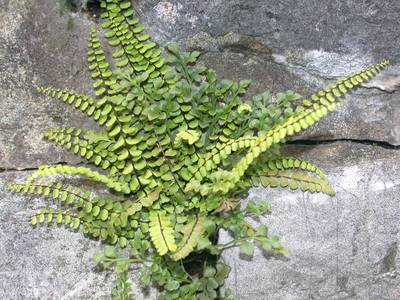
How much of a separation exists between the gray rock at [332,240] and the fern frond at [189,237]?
1.01 feet

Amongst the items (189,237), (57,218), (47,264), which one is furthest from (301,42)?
(47,264)

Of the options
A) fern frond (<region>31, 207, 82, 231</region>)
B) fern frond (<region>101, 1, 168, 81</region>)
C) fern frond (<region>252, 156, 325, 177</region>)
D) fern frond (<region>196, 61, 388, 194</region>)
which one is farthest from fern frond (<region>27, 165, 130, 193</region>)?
fern frond (<region>252, 156, 325, 177</region>)

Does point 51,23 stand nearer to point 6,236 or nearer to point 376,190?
point 6,236

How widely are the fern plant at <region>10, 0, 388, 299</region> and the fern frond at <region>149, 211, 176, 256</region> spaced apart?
2cm

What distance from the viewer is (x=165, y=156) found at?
11.6 feet

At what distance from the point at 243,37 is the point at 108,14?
786 mm

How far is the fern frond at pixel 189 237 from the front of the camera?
3219mm

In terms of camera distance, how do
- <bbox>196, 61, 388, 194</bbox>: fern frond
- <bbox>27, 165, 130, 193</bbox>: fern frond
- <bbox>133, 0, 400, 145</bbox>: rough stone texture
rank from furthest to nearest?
<bbox>133, 0, 400, 145</bbox>: rough stone texture → <bbox>27, 165, 130, 193</bbox>: fern frond → <bbox>196, 61, 388, 194</bbox>: fern frond

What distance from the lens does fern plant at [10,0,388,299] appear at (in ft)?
11.3

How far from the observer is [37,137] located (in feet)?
12.0

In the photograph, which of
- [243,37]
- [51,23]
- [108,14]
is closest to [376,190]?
[243,37]

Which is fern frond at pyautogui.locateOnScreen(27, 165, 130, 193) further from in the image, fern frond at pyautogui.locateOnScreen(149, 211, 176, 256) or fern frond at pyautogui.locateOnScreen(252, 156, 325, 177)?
fern frond at pyautogui.locateOnScreen(252, 156, 325, 177)

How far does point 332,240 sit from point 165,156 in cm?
109

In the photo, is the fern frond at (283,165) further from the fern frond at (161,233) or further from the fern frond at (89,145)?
the fern frond at (89,145)
